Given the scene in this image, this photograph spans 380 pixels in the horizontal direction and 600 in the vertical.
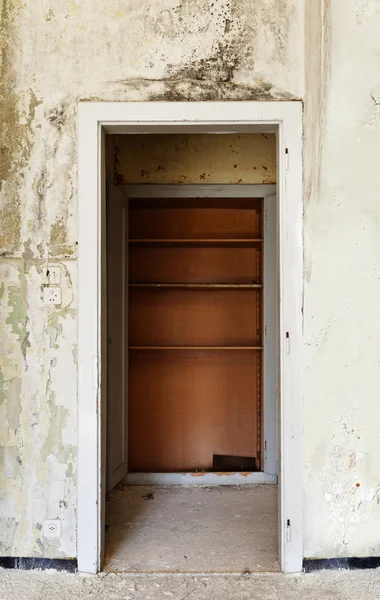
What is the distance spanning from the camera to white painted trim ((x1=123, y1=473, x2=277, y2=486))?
4.29 m

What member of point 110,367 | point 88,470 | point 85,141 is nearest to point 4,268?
point 85,141

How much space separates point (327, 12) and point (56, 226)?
1719mm

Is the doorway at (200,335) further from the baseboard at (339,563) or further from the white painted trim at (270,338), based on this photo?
the baseboard at (339,563)

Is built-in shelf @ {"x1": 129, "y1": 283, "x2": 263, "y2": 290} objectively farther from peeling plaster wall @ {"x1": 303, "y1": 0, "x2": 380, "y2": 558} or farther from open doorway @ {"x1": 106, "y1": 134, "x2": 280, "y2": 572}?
peeling plaster wall @ {"x1": 303, "y1": 0, "x2": 380, "y2": 558}

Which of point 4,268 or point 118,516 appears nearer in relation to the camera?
point 4,268

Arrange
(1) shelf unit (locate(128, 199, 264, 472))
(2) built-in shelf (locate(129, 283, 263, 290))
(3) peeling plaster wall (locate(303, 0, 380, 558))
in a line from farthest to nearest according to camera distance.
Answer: (1) shelf unit (locate(128, 199, 264, 472)) < (2) built-in shelf (locate(129, 283, 263, 290)) < (3) peeling plaster wall (locate(303, 0, 380, 558))

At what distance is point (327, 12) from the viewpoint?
8.48 feet

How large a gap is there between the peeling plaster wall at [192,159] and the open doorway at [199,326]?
12 millimetres

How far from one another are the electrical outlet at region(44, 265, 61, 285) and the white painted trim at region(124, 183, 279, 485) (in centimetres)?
176

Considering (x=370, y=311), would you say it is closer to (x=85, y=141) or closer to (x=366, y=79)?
(x=366, y=79)

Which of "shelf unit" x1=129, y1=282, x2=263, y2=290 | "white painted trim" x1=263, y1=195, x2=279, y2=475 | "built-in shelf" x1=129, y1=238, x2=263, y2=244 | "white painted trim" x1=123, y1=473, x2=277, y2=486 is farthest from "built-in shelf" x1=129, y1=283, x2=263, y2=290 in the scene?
"white painted trim" x1=123, y1=473, x2=277, y2=486

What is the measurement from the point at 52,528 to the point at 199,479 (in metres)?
1.84

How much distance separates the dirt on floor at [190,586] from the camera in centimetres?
246

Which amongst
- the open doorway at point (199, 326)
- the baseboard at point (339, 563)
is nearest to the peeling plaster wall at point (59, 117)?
the baseboard at point (339, 563)
